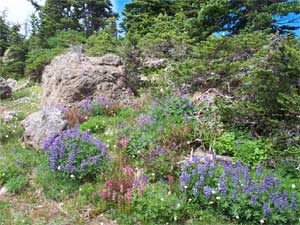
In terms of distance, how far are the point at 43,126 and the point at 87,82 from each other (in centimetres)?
226

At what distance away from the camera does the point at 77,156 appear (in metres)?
4.91

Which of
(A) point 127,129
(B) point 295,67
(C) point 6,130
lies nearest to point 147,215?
(A) point 127,129

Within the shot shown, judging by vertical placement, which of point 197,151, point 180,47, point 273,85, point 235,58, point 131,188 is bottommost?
point 131,188

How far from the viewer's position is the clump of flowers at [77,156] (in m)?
4.86

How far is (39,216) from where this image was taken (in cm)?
445

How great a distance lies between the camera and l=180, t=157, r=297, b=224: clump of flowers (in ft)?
12.9

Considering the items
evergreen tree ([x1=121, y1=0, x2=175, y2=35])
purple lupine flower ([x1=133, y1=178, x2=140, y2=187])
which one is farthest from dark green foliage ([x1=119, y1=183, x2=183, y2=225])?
evergreen tree ([x1=121, y1=0, x2=175, y2=35])

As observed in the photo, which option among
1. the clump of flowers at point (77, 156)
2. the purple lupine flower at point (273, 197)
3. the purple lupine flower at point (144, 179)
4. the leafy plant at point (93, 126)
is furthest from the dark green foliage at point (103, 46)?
the purple lupine flower at point (273, 197)

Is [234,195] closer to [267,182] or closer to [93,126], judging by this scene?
[267,182]

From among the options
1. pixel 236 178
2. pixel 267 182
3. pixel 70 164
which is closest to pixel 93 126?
pixel 70 164

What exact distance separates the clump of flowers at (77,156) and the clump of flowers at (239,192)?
1366 millimetres

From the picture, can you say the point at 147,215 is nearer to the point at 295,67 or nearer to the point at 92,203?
the point at 92,203

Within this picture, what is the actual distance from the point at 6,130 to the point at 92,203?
11.6 feet

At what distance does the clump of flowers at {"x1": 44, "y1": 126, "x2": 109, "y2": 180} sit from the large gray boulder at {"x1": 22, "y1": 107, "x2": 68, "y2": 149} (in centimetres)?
100
